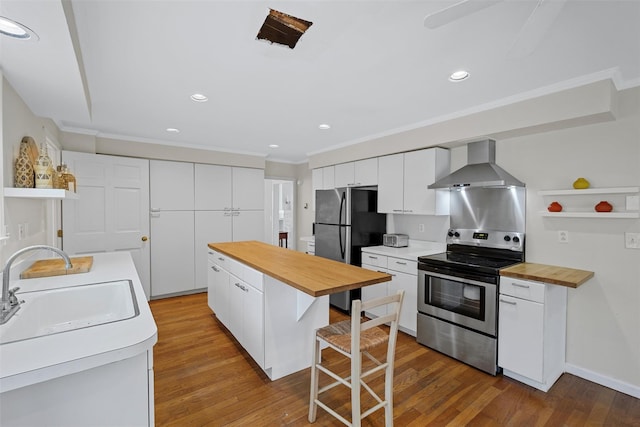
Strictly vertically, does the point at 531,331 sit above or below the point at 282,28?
below

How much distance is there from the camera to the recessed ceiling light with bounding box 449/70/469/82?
2.11 meters

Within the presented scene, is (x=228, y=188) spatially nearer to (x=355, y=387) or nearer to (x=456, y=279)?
(x=456, y=279)

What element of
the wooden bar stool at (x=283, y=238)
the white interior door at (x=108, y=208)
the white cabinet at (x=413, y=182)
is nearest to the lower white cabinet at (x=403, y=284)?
the white cabinet at (x=413, y=182)

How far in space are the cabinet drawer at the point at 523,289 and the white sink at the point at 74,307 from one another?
2.56 m

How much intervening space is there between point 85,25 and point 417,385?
317 cm

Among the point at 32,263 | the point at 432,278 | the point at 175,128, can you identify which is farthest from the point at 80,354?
the point at 175,128

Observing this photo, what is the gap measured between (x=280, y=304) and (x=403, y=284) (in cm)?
150

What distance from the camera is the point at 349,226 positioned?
3.91 m

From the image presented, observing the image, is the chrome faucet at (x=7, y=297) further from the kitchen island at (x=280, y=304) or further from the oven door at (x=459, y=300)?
the oven door at (x=459, y=300)

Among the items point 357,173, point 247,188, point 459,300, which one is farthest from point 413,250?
point 247,188

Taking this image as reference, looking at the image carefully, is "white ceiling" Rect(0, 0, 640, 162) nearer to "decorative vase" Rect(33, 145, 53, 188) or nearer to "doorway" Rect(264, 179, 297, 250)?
"decorative vase" Rect(33, 145, 53, 188)

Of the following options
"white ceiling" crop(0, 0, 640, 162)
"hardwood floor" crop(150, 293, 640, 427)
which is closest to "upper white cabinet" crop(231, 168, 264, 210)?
"white ceiling" crop(0, 0, 640, 162)

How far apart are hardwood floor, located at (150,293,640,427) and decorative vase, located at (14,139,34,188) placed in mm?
1703

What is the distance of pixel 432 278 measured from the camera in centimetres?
291
